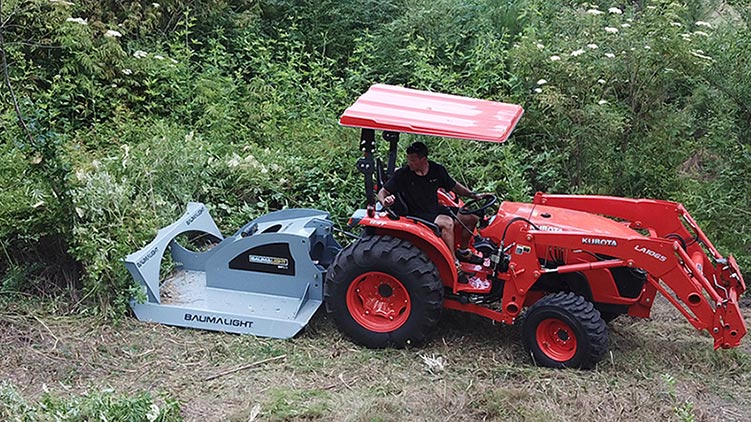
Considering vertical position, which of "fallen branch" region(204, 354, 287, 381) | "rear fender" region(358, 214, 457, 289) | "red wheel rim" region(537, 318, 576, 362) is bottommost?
"fallen branch" region(204, 354, 287, 381)

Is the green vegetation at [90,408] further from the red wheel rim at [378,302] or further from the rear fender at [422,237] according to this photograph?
the rear fender at [422,237]

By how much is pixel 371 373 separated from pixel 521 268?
129 cm

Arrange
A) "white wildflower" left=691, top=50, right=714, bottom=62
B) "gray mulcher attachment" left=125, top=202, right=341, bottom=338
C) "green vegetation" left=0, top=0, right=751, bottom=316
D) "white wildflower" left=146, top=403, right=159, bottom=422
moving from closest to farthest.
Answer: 1. "white wildflower" left=146, top=403, right=159, bottom=422
2. "gray mulcher attachment" left=125, top=202, right=341, bottom=338
3. "green vegetation" left=0, top=0, right=751, bottom=316
4. "white wildflower" left=691, top=50, right=714, bottom=62

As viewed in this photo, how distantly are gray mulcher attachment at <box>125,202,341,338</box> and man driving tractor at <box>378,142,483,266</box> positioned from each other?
86cm

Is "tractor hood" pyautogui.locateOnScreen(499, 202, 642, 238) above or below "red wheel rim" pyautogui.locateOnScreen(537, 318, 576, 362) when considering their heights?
above

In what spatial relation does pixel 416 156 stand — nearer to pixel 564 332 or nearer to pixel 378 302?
pixel 378 302

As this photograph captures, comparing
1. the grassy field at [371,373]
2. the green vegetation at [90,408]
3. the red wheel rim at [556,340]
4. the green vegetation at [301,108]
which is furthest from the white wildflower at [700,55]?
the green vegetation at [90,408]

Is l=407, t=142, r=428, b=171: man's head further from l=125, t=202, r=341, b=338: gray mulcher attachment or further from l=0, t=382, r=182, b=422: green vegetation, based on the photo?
l=0, t=382, r=182, b=422: green vegetation

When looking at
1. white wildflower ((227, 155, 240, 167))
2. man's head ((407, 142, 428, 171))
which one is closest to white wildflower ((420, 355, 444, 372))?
man's head ((407, 142, 428, 171))

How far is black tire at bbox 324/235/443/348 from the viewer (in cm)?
581

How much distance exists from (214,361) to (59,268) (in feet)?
6.46

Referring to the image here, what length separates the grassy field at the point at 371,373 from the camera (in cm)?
491

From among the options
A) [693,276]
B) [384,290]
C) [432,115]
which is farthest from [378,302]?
[693,276]

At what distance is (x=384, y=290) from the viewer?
6.04 meters
